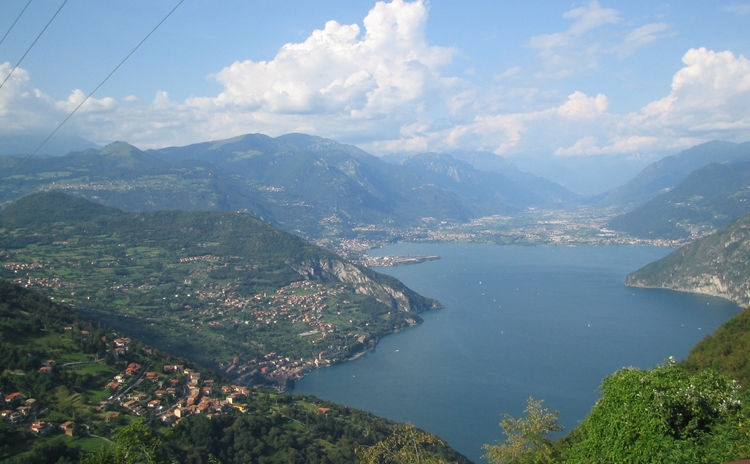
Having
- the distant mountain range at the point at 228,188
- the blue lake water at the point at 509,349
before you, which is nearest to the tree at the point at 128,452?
the blue lake water at the point at 509,349

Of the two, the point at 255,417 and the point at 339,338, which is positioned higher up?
the point at 255,417

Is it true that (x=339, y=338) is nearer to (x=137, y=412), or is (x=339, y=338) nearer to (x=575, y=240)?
(x=137, y=412)

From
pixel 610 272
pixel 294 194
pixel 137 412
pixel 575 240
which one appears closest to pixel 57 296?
pixel 137 412

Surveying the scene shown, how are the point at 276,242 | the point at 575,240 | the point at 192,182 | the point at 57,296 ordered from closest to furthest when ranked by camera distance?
1. the point at 57,296
2. the point at 276,242
3. the point at 575,240
4. the point at 192,182

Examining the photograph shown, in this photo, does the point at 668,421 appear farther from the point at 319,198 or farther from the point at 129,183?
the point at 319,198

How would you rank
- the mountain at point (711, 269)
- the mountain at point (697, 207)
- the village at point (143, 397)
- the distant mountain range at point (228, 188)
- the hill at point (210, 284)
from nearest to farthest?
the village at point (143, 397), the hill at point (210, 284), the mountain at point (711, 269), the distant mountain range at point (228, 188), the mountain at point (697, 207)

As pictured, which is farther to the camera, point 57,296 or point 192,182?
point 192,182

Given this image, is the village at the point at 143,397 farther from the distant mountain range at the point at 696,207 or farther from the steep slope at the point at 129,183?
the distant mountain range at the point at 696,207
